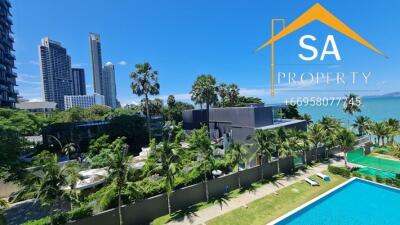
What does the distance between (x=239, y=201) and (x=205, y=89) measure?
91.6 ft

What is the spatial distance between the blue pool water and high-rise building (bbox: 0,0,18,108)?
7065cm

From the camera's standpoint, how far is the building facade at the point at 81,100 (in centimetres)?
16406

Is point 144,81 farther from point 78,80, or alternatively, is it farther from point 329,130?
point 78,80

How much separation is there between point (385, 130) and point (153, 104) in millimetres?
58370

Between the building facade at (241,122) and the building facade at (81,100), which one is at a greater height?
the building facade at (81,100)

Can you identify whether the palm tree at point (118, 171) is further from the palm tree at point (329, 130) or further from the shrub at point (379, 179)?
the palm tree at point (329, 130)

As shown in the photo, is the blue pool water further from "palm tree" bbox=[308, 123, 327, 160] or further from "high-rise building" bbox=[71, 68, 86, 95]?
"high-rise building" bbox=[71, 68, 86, 95]

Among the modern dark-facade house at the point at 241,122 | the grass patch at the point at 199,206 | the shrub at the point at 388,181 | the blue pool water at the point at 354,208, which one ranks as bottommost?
the blue pool water at the point at 354,208

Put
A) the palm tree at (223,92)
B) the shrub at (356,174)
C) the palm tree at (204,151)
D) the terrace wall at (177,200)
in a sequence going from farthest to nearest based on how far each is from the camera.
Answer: the palm tree at (223,92) < the shrub at (356,174) < the palm tree at (204,151) < the terrace wall at (177,200)

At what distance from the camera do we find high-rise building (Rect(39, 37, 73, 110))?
13800cm

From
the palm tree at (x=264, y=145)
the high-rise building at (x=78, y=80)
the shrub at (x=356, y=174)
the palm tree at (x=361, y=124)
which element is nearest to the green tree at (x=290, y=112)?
the palm tree at (x=361, y=124)

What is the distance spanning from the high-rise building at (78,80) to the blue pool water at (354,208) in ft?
648

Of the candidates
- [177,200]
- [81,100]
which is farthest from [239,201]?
[81,100]

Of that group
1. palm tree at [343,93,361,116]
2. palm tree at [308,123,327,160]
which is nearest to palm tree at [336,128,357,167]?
palm tree at [308,123,327,160]
